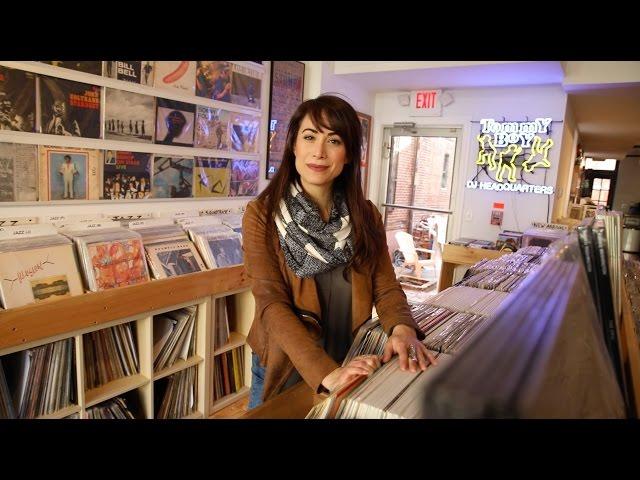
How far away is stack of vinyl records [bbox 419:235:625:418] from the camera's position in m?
0.28

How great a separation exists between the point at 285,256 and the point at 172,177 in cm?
179

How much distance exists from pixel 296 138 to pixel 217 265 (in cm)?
147

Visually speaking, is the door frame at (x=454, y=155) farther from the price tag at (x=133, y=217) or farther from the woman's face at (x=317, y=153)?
the woman's face at (x=317, y=153)

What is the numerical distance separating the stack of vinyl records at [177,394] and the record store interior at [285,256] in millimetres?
15

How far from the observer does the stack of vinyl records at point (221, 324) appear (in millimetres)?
2725

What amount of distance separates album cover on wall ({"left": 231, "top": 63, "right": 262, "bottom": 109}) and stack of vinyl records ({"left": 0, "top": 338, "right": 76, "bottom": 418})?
2.00 meters

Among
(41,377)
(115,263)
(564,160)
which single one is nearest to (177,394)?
(41,377)

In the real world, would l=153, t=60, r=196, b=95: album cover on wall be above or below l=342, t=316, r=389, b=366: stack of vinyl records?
above

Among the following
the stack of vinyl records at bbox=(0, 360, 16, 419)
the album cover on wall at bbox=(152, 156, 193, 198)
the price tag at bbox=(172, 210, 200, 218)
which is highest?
the album cover on wall at bbox=(152, 156, 193, 198)

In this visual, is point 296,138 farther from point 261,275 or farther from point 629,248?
point 629,248

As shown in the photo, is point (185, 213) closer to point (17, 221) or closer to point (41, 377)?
point (17, 221)

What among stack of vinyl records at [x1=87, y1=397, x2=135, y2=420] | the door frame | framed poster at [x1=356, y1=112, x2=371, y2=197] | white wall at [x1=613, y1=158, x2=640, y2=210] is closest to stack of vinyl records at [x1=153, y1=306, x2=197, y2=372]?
stack of vinyl records at [x1=87, y1=397, x2=135, y2=420]

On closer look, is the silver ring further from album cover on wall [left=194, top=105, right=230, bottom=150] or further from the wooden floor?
album cover on wall [left=194, top=105, right=230, bottom=150]

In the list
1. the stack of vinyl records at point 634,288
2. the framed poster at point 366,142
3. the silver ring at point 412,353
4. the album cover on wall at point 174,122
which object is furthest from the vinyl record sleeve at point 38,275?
the framed poster at point 366,142
